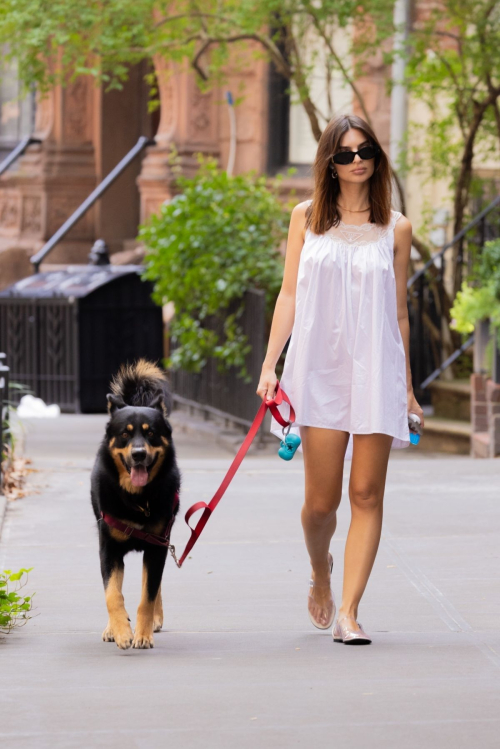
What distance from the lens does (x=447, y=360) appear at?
1318 cm

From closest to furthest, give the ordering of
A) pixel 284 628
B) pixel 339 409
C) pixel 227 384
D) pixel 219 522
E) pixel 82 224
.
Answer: pixel 339 409
pixel 284 628
pixel 219 522
pixel 227 384
pixel 82 224

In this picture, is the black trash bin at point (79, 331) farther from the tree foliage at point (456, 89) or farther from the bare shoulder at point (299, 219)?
the bare shoulder at point (299, 219)

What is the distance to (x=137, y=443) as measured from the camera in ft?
15.3

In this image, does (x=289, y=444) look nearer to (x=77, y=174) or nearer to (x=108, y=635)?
(x=108, y=635)

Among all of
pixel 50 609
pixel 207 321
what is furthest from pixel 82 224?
pixel 50 609

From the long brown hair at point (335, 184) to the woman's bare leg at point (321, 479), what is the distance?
2.54 ft

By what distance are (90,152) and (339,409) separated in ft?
50.6

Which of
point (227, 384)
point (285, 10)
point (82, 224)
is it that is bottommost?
point (227, 384)

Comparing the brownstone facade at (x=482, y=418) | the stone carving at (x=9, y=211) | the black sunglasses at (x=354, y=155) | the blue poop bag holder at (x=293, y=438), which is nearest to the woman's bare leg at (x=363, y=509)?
the blue poop bag holder at (x=293, y=438)

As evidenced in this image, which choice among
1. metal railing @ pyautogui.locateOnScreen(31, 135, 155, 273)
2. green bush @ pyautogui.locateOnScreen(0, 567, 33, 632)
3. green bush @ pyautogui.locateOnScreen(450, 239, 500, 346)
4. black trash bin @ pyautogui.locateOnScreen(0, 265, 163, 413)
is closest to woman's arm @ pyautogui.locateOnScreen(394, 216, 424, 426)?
green bush @ pyautogui.locateOnScreen(0, 567, 33, 632)

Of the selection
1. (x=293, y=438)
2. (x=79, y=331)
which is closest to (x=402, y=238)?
(x=293, y=438)

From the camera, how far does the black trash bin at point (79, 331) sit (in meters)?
15.9

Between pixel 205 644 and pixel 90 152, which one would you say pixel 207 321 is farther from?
pixel 205 644

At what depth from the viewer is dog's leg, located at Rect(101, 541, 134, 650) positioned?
4.71 metres
